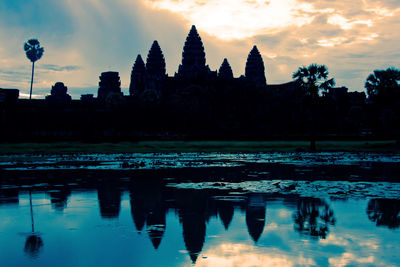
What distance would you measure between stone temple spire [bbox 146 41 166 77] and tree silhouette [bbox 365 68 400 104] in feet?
308

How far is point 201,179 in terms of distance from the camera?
2319cm

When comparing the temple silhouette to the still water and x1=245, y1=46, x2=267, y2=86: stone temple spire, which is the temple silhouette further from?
the still water

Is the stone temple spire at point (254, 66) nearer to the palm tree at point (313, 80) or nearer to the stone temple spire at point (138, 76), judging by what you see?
the stone temple spire at point (138, 76)

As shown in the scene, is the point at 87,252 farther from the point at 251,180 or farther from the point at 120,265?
the point at 251,180

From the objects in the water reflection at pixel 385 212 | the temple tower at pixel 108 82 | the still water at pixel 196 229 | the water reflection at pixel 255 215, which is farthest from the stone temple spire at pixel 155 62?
the water reflection at pixel 385 212

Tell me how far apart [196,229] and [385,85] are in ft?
208

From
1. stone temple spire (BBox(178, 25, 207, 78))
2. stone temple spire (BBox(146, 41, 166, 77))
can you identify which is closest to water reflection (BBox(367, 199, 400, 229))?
stone temple spire (BBox(178, 25, 207, 78))

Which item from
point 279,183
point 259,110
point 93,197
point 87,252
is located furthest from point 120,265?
point 259,110

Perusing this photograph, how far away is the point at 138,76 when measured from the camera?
164000 millimetres

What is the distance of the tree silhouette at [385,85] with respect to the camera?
226 feet

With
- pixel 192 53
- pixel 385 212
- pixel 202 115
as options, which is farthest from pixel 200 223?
pixel 192 53

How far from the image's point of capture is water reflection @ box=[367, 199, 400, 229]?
12.3m

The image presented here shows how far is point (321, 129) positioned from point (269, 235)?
295 feet

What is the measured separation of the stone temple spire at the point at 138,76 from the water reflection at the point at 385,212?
145 metres
